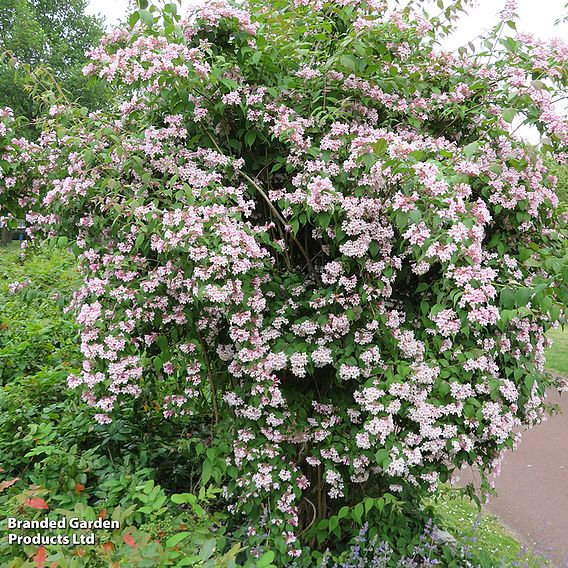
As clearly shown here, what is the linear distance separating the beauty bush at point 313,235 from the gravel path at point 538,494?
1.97 meters

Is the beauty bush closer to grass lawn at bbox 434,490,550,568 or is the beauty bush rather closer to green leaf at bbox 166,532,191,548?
green leaf at bbox 166,532,191,548

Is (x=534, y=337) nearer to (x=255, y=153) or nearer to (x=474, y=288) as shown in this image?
(x=474, y=288)

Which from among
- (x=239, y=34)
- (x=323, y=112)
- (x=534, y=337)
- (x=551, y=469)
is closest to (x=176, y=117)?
(x=239, y=34)

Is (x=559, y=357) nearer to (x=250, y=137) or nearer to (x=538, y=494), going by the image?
(x=538, y=494)

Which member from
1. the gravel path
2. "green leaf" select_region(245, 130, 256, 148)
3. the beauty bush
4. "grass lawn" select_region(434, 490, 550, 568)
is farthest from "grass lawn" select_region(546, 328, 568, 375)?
"green leaf" select_region(245, 130, 256, 148)

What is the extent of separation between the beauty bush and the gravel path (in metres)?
1.97

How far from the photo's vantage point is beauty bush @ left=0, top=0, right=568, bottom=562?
6.59 ft

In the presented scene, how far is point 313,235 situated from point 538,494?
3.84m

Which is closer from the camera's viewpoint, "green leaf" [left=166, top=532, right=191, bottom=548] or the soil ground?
"green leaf" [left=166, top=532, right=191, bottom=548]

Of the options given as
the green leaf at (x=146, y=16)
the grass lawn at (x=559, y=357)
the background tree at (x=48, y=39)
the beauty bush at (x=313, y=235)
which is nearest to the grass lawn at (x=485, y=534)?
the beauty bush at (x=313, y=235)

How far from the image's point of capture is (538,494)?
4613 millimetres

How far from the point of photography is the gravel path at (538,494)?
3.90 meters

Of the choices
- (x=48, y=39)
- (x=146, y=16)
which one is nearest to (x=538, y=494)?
(x=146, y=16)

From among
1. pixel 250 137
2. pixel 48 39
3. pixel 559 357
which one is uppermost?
pixel 48 39
